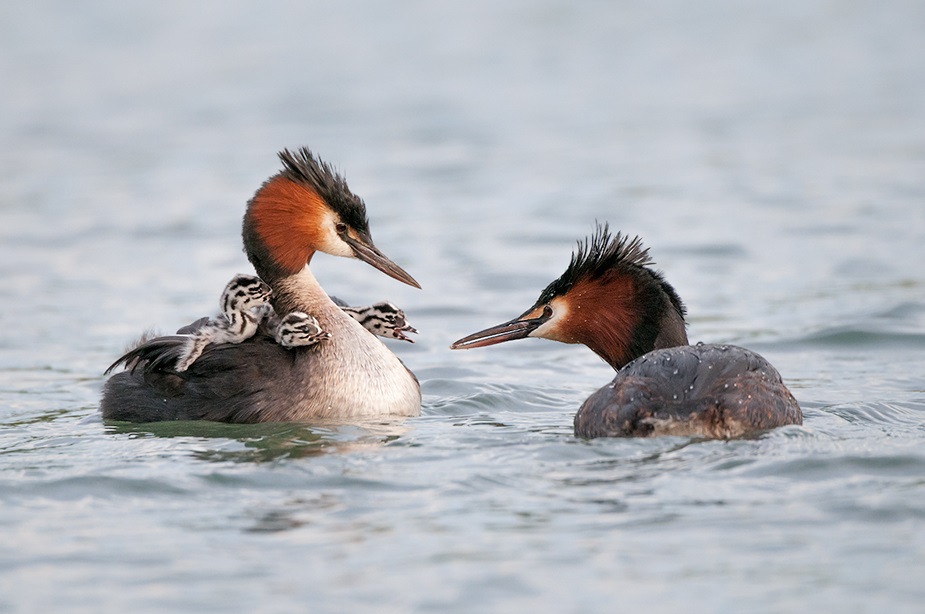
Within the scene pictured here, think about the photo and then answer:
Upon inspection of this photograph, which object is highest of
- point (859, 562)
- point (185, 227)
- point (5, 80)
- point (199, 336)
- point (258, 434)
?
point (5, 80)

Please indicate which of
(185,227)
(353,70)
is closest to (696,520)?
(185,227)

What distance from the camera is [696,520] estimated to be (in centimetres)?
578

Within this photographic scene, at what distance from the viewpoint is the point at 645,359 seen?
7.17 metres

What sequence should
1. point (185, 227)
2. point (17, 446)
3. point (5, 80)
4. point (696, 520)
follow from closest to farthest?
point (696, 520), point (17, 446), point (185, 227), point (5, 80)

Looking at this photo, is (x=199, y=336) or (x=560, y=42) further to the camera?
(x=560, y=42)

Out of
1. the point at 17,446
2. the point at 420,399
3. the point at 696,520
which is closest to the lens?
the point at 696,520

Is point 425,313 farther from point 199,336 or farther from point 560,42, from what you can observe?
point 560,42

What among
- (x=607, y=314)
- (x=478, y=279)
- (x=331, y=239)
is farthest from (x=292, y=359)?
(x=478, y=279)

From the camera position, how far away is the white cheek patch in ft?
26.8

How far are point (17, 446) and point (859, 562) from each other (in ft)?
13.9

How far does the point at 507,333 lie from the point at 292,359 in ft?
3.95

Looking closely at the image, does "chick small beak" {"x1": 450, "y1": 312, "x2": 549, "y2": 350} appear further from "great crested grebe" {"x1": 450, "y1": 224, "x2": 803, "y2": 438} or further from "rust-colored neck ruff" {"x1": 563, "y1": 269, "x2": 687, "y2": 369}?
"rust-colored neck ruff" {"x1": 563, "y1": 269, "x2": 687, "y2": 369}

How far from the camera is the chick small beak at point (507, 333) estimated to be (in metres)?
8.19

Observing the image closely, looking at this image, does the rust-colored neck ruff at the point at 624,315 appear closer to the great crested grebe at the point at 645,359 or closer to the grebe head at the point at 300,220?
the great crested grebe at the point at 645,359
